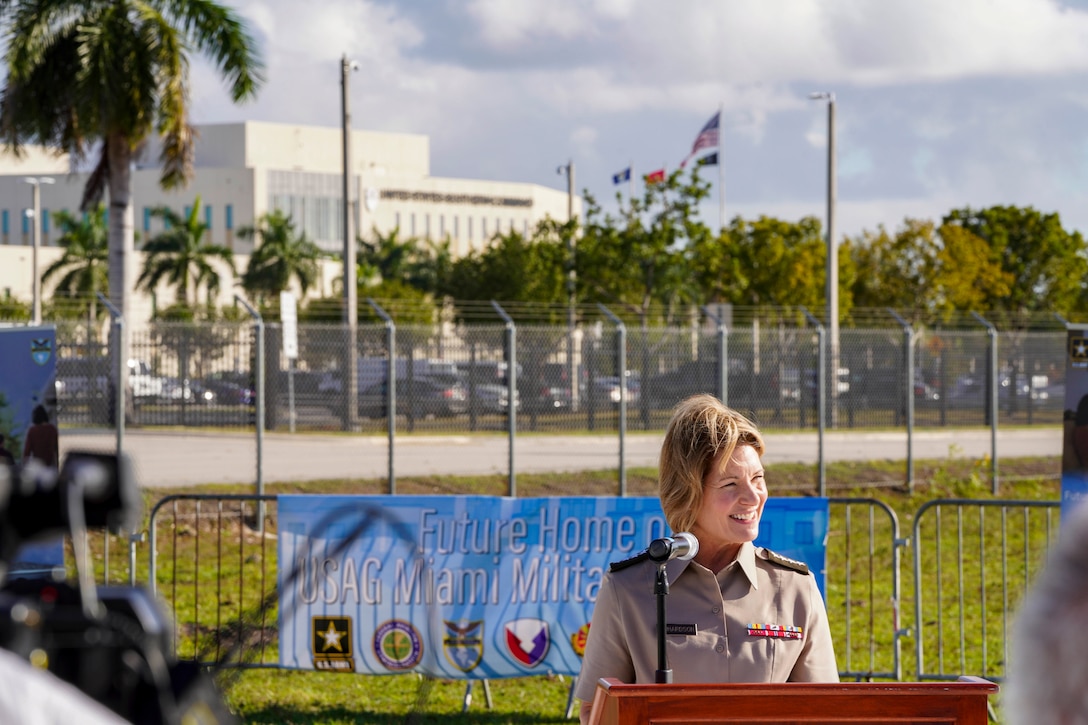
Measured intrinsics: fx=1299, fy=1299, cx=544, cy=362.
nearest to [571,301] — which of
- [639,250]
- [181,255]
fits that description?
[639,250]

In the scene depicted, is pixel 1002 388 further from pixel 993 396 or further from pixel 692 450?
pixel 692 450

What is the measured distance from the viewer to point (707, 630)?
3.66m

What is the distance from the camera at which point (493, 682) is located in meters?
8.79

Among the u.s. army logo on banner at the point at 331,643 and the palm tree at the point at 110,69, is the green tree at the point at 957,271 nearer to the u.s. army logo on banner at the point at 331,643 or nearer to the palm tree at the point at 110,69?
the palm tree at the point at 110,69

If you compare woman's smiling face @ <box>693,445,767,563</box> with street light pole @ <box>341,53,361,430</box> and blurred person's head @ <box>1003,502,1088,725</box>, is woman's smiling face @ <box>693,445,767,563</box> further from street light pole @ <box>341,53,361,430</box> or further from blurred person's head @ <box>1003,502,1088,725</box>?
street light pole @ <box>341,53,361,430</box>

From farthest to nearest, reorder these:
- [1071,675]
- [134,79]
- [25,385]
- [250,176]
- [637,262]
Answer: [250,176], [637,262], [134,79], [25,385], [1071,675]

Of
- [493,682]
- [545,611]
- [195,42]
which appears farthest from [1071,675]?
[195,42]

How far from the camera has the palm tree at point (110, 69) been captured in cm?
1725

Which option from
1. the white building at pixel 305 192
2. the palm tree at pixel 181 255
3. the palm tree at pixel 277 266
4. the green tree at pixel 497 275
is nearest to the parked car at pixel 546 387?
the green tree at pixel 497 275

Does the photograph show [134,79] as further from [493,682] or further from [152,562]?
[493,682]

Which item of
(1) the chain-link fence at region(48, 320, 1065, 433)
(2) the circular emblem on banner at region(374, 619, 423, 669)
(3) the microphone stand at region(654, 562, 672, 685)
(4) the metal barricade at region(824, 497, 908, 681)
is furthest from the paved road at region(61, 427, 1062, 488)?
(3) the microphone stand at region(654, 562, 672, 685)

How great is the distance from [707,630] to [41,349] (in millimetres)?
6068

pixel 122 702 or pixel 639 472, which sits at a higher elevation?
pixel 122 702

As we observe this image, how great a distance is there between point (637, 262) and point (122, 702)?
105ft
